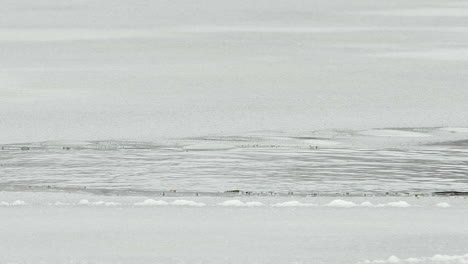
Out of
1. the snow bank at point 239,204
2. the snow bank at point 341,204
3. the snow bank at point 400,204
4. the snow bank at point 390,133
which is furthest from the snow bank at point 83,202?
the snow bank at point 390,133

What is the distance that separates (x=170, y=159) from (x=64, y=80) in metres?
4.88

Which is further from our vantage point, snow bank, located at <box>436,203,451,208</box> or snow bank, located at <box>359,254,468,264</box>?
snow bank, located at <box>436,203,451,208</box>

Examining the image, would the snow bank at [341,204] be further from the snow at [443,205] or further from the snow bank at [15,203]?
the snow bank at [15,203]

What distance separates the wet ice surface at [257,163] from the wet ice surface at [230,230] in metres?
0.44

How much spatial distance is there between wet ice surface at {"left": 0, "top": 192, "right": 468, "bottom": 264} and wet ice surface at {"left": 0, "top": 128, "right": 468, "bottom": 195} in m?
0.44

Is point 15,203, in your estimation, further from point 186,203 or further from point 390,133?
point 390,133

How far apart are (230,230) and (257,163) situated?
8.28ft

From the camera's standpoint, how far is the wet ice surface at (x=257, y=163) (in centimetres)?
773

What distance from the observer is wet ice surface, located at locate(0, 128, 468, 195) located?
7.73 meters

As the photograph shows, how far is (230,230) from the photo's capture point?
6195mm

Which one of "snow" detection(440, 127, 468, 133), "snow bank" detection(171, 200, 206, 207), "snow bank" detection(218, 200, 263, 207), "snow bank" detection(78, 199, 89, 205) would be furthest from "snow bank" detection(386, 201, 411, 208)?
"snow" detection(440, 127, 468, 133)

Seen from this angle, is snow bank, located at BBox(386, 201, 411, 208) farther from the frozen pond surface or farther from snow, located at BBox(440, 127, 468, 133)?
snow, located at BBox(440, 127, 468, 133)

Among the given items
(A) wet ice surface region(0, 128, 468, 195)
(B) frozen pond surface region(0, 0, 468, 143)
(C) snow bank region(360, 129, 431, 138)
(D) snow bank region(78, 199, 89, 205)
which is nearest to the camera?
(D) snow bank region(78, 199, 89, 205)

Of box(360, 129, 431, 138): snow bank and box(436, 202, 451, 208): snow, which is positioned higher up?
box(360, 129, 431, 138): snow bank
